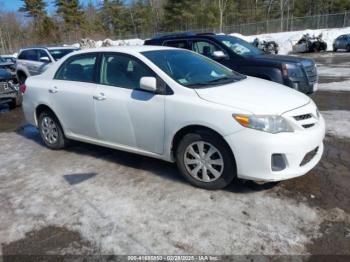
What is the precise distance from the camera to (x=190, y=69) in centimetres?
458

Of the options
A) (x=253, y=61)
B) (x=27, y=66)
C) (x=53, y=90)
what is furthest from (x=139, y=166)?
(x=27, y=66)

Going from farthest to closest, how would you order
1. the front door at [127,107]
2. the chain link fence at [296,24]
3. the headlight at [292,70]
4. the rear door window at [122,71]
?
1. the chain link fence at [296,24]
2. the headlight at [292,70]
3. the rear door window at [122,71]
4. the front door at [127,107]

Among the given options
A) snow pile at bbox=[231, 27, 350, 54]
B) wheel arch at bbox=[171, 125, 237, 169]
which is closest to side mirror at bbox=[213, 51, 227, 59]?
wheel arch at bbox=[171, 125, 237, 169]

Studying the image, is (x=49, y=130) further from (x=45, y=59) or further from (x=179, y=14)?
(x=179, y=14)

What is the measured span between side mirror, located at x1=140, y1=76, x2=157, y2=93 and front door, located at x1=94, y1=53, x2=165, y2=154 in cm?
13

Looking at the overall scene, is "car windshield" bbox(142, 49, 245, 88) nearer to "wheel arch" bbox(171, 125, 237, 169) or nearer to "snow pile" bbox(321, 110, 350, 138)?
"wheel arch" bbox(171, 125, 237, 169)

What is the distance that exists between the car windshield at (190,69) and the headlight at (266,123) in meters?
0.83

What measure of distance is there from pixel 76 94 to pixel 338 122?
4.76 metres

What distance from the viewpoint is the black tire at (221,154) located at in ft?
12.5

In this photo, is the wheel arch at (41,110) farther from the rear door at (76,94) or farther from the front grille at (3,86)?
the front grille at (3,86)

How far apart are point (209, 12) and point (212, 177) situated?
55.5 m

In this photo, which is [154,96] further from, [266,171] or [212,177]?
[266,171]

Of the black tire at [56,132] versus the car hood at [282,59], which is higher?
the car hood at [282,59]

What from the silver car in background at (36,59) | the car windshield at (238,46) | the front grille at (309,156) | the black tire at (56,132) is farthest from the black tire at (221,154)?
the silver car in background at (36,59)
